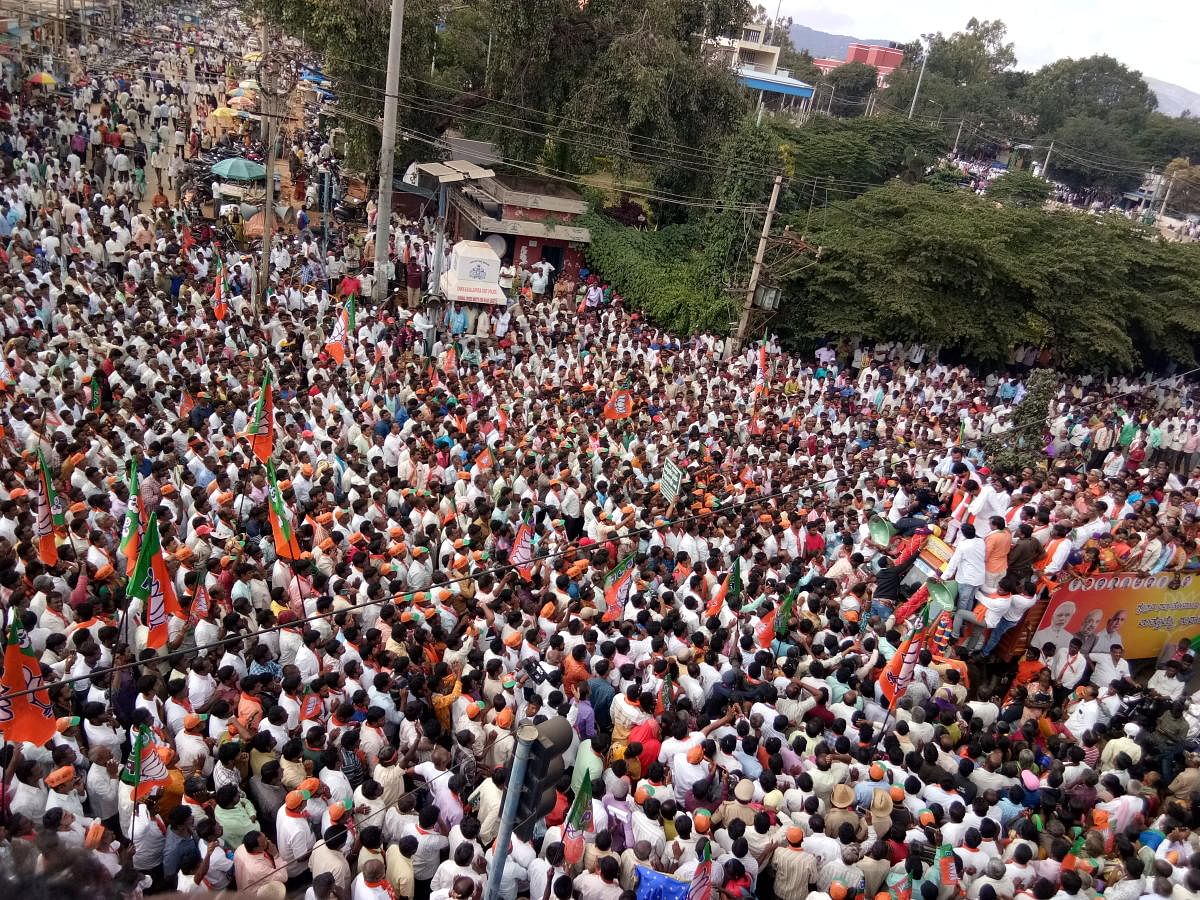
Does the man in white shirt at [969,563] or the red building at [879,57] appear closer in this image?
the man in white shirt at [969,563]

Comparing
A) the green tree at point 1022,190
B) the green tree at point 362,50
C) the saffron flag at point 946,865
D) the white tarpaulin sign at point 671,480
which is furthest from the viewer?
the green tree at point 1022,190

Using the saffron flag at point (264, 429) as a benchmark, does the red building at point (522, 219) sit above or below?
above

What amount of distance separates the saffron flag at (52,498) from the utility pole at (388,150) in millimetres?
9807

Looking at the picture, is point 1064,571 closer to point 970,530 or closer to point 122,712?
point 970,530

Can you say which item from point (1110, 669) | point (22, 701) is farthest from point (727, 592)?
point (22, 701)

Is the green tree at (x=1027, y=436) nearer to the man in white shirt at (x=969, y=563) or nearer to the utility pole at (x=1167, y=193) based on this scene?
the man in white shirt at (x=969, y=563)

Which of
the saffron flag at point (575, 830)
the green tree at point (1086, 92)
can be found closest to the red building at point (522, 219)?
the saffron flag at point (575, 830)

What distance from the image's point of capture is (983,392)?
59.6ft

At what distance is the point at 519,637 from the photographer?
265 inches

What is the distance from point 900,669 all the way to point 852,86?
71659 mm

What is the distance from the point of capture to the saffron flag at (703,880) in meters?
4.88

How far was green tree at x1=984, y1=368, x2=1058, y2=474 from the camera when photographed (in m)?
12.4

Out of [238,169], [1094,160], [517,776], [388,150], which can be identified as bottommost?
[517,776]

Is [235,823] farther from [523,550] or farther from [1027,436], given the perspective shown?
[1027,436]
